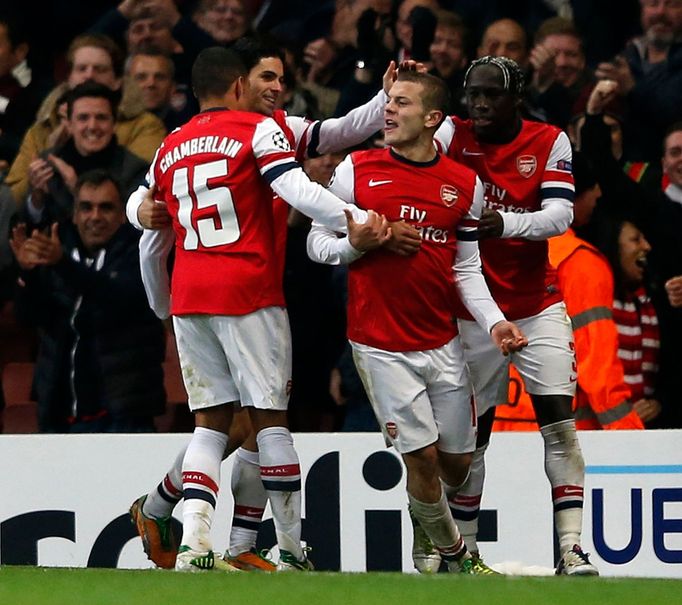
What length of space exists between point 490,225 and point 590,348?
6.30 ft

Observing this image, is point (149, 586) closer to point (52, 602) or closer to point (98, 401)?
point (52, 602)

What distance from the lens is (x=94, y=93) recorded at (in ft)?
29.3

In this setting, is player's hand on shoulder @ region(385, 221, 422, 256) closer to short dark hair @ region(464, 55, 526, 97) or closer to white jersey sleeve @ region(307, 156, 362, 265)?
white jersey sleeve @ region(307, 156, 362, 265)

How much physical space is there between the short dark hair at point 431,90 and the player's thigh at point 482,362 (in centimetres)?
98

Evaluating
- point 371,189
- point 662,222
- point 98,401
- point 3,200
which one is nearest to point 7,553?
point 98,401

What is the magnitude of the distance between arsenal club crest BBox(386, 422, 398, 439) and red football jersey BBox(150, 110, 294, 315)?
64 cm

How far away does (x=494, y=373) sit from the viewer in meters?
6.71

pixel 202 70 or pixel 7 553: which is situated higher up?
pixel 202 70

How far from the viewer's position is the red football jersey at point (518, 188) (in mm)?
6547

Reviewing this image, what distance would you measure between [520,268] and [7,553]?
10.7 ft

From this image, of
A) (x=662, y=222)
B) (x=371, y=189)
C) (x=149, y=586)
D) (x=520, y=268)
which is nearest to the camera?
(x=149, y=586)

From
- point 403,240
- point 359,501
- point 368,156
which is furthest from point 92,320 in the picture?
point 403,240

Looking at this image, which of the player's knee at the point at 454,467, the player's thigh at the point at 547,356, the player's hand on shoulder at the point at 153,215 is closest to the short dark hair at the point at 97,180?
the player's hand on shoulder at the point at 153,215

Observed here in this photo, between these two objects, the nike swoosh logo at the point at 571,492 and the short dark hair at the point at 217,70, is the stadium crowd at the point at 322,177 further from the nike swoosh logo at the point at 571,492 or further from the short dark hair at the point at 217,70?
the short dark hair at the point at 217,70
